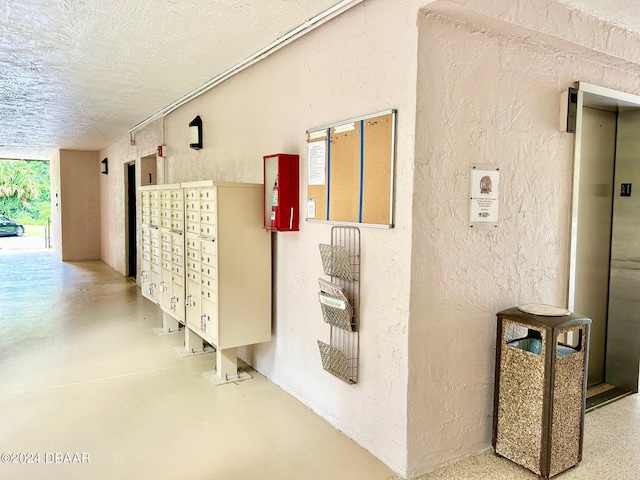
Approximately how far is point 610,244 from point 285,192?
7.44 ft

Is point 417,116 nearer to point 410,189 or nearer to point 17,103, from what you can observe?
point 410,189

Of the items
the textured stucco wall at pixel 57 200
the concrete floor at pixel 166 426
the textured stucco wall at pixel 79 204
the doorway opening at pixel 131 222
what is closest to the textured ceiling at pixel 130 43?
the concrete floor at pixel 166 426

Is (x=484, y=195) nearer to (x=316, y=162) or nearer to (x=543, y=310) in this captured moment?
(x=543, y=310)

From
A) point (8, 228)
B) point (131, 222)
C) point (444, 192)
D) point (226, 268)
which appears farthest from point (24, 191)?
point (444, 192)

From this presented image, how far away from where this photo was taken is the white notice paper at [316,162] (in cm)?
263

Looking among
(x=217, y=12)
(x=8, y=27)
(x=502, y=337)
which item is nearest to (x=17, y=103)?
(x=8, y=27)

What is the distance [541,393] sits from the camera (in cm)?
208

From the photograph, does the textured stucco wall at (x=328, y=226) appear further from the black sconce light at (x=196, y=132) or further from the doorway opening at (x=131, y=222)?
the doorway opening at (x=131, y=222)

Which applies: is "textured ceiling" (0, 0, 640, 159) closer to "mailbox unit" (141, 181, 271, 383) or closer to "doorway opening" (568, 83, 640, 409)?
"doorway opening" (568, 83, 640, 409)

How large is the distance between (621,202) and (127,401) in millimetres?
3534

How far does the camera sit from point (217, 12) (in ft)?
8.14

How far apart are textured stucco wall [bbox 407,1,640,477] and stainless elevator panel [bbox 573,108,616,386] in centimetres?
49

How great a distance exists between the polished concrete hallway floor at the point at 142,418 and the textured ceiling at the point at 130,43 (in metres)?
2.29

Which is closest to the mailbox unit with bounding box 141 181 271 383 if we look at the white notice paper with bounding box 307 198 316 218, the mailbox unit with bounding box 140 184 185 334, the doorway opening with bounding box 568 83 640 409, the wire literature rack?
the mailbox unit with bounding box 140 184 185 334
